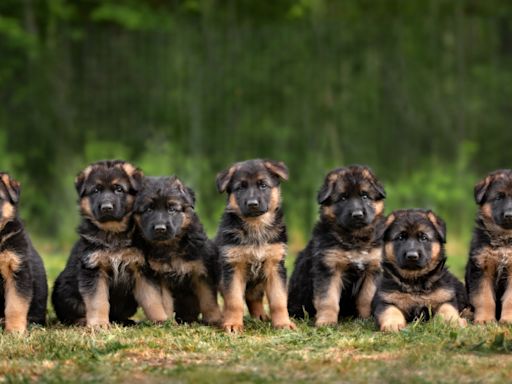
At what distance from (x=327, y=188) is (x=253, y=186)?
730mm

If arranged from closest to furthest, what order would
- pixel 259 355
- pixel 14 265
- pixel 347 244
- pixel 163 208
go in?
pixel 259 355, pixel 14 265, pixel 163 208, pixel 347 244

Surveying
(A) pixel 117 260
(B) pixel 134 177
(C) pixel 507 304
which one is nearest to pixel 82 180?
(B) pixel 134 177

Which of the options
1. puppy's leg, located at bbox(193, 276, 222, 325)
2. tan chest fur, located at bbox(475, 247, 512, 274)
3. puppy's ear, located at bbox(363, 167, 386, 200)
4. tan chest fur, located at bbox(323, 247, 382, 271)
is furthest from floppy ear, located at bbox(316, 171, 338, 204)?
tan chest fur, located at bbox(475, 247, 512, 274)

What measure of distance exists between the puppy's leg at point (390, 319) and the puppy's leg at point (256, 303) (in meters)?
1.44

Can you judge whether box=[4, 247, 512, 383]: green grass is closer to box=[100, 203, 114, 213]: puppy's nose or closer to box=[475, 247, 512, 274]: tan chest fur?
box=[475, 247, 512, 274]: tan chest fur

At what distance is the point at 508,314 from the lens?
8.20 meters

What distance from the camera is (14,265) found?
8.18m

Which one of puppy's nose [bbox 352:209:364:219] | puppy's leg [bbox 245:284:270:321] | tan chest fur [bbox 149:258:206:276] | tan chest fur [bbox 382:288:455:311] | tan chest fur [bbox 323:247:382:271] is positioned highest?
puppy's nose [bbox 352:209:364:219]

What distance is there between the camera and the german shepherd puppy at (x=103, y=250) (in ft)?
27.7

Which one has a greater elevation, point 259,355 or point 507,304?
point 507,304

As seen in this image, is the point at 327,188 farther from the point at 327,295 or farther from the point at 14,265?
the point at 14,265

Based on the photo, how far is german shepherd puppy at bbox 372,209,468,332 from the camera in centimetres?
809

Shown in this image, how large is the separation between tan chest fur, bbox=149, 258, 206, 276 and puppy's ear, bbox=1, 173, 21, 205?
130 centimetres

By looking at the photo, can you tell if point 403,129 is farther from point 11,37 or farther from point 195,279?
point 195,279
